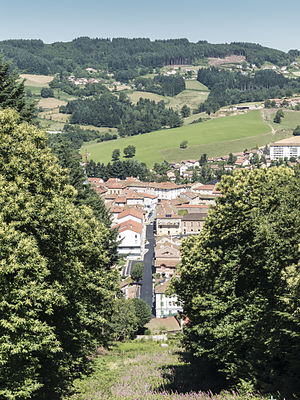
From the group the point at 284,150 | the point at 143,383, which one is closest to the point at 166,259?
the point at 143,383

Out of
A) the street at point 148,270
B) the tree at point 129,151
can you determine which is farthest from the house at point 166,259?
the tree at point 129,151

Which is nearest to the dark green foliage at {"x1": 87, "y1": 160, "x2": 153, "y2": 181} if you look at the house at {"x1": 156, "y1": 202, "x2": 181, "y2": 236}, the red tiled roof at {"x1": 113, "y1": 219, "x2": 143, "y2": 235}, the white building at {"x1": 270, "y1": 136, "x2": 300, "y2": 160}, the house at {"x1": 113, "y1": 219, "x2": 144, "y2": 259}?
the white building at {"x1": 270, "y1": 136, "x2": 300, "y2": 160}

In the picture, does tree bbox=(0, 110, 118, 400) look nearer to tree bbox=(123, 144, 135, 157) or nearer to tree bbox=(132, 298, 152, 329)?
tree bbox=(132, 298, 152, 329)

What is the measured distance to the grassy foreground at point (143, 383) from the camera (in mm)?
16828

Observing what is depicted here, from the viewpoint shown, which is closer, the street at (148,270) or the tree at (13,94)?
the tree at (13,94)

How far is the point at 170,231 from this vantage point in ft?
358

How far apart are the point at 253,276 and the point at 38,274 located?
30.6ft

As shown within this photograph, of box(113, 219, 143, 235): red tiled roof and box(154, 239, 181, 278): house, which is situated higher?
box(113, 219, 143, 235): red tiled roof

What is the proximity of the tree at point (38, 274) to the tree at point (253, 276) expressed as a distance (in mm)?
5254

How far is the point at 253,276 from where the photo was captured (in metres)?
20.0

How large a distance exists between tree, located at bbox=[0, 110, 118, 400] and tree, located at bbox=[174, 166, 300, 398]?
525 centimetres

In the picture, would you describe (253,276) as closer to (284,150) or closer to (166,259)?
(166,259)

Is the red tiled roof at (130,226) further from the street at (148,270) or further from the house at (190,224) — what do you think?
the house at (190,224)

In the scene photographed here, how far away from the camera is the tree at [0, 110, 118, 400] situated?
14.3m
